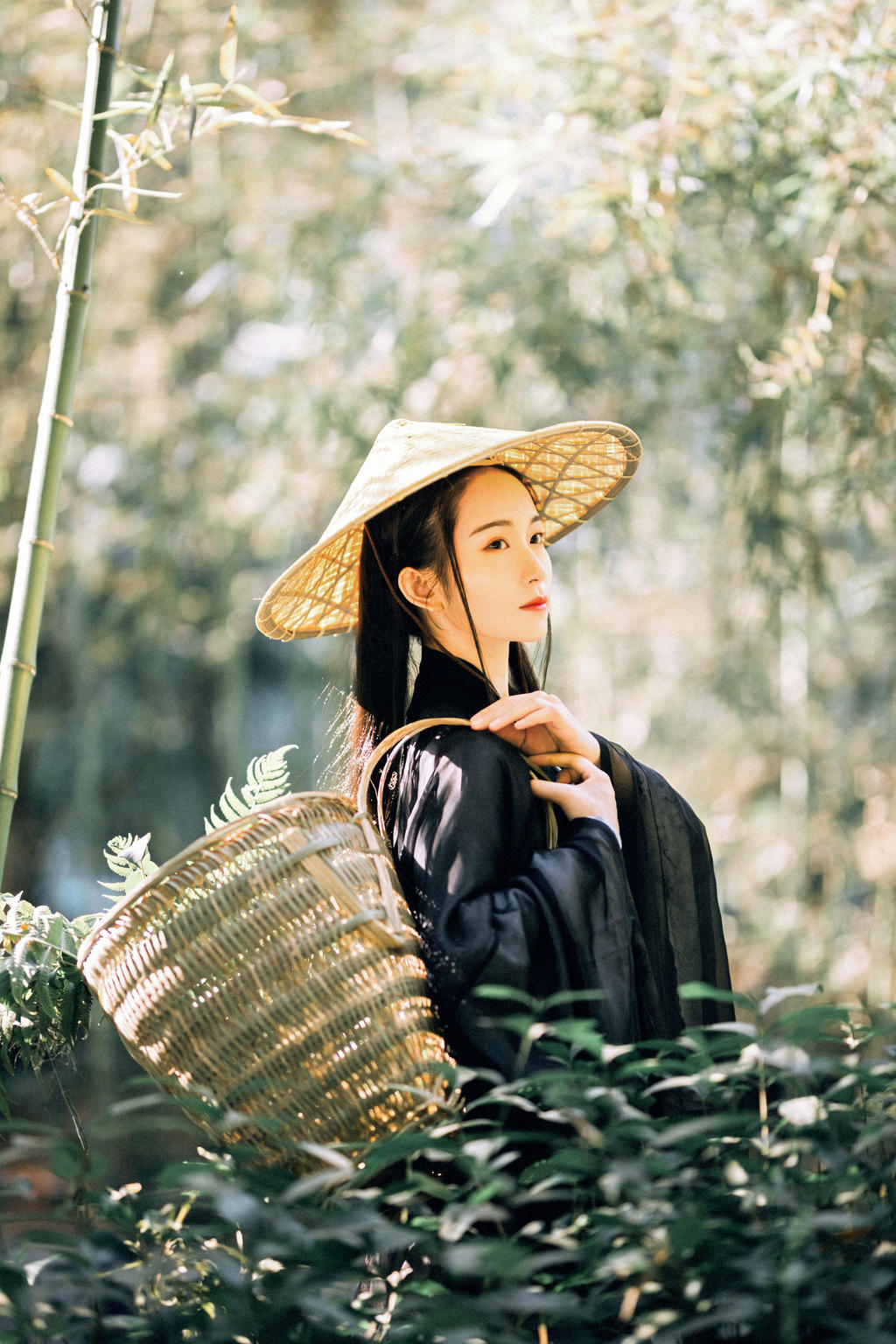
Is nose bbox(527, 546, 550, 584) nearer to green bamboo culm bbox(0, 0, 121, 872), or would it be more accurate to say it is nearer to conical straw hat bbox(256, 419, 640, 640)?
conical straw hat bbox(256, 419, 640, 640)

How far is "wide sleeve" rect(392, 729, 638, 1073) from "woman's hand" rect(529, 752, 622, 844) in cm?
2

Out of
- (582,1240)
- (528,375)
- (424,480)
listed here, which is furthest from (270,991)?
(528,375)

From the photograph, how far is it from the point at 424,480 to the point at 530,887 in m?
0.46

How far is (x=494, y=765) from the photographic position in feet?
4.68

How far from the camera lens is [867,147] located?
3.08m

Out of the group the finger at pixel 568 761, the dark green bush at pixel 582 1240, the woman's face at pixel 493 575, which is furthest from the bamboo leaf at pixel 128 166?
the dark green bush at pixel 582 1240

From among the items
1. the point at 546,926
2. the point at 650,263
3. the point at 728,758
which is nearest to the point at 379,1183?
the point at 546,926

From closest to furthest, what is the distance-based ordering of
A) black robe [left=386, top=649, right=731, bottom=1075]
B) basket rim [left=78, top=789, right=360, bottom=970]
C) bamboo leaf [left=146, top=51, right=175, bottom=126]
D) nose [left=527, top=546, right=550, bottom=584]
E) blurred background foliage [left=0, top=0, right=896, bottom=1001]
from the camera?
basket rim [left=78, top=789, right=360, bottom=970], black robe [left=386, top=649, right=731, bottom=1075], bamboo leaf [left=146, top=51, right=175, bottom=126], nose [left=527, top=546, right=550, bottom=584], blurred background foliage [left=0, top=0, right=896, bottom=1001]

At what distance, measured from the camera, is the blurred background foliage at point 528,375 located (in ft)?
11.5

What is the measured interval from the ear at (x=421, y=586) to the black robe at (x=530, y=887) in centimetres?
7

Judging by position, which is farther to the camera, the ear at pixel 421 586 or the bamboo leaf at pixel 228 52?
the ear at pixel 421 586

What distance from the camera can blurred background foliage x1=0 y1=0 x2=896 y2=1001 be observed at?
349 centimetres

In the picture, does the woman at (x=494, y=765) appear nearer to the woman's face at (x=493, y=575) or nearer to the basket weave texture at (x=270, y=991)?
the woman's face at (x=493, y=575)

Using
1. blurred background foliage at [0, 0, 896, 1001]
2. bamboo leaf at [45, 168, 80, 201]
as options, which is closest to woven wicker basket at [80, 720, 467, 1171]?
bamboo leaf at [45, 168, 80, 201]
